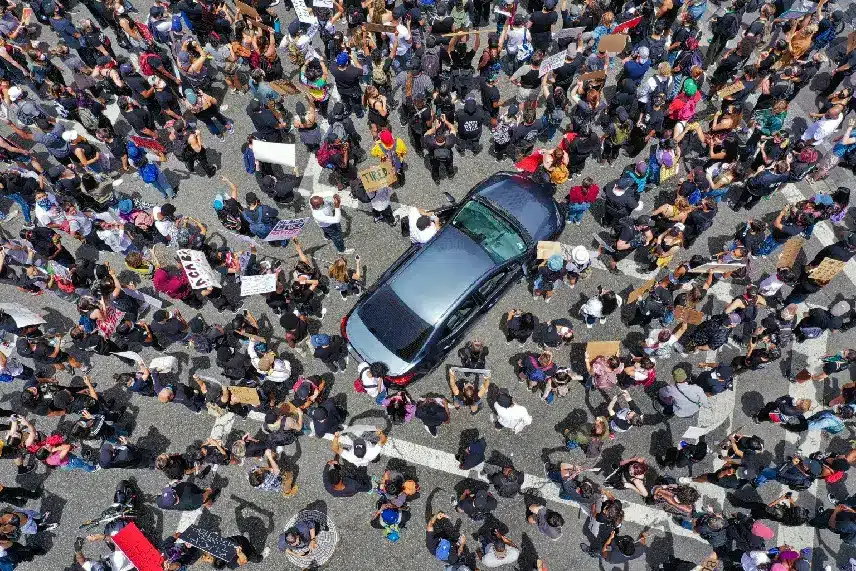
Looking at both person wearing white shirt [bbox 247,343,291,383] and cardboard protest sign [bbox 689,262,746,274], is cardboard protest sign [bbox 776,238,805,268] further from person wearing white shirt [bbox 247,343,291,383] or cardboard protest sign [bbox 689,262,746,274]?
person wearing white shirt [bbox 247,343,291,383]

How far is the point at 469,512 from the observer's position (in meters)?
10.7

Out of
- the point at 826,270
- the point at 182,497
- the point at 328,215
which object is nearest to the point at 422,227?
the point at 328,215

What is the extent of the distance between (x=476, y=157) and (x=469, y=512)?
8.79 metres

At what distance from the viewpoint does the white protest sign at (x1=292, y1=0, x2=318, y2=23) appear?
51.5ft

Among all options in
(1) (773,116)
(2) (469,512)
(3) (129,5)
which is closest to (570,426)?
(2) (469,512)

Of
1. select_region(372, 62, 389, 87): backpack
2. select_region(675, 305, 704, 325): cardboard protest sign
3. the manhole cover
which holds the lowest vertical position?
the manhole cover

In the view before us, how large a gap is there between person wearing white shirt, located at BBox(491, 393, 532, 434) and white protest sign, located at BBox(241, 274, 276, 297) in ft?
16.7

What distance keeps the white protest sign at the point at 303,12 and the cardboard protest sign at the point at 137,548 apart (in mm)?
12935

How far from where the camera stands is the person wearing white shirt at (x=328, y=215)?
480 inches

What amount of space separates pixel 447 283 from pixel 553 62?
270 inches

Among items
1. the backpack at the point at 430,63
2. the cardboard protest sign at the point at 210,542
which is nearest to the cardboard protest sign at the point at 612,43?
the backpack at the point at 430,63

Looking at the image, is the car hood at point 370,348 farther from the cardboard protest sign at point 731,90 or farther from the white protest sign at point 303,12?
the cardboard protest sign at point 731,90

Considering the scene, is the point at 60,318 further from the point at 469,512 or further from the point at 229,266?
the point at 469,512

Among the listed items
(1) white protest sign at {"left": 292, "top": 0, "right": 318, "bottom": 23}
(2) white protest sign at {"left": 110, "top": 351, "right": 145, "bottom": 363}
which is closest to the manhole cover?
(2) white protest sign at {"left": 110, "top": 351, "right": 145, "bottom": 363}
